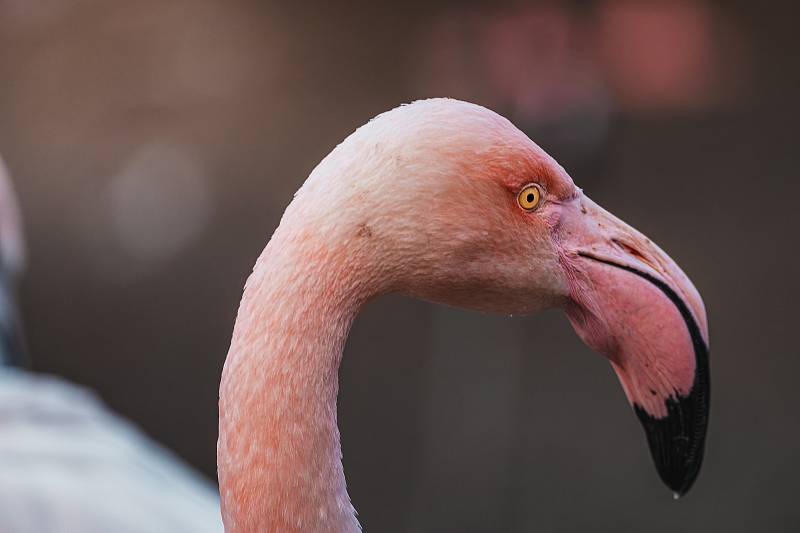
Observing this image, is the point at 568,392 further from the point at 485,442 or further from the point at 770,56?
the point at 770,56

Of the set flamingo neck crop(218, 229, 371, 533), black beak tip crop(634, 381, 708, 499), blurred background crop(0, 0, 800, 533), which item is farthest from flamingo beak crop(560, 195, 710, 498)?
blurred background crop(0, 0, 800, 533)

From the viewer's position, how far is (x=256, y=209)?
4672 mm

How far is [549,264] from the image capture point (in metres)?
1.12

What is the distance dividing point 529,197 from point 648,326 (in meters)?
0.18

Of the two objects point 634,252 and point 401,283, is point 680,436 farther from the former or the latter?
point 401,283

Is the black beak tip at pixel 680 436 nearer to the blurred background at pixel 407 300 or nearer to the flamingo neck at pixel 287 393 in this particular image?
the flamingo neck at pixel 287 393

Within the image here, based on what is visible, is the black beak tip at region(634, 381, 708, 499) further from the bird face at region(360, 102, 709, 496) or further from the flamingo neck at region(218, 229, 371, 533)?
the flamingo neck at region(218, 229, 371, 533)

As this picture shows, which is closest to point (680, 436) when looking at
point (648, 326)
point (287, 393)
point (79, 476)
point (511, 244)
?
point (648, 326)

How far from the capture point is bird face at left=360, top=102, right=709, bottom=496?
1.04m

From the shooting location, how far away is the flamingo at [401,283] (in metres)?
1.02

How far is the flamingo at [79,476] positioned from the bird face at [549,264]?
1.16 m

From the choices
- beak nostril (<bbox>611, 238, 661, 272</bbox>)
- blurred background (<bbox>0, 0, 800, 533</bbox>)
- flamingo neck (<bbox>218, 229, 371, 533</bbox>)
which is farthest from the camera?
blurred background (<bbox>0, 0, 800, 533</bbox>)

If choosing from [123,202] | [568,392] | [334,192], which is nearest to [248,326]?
[334,192]

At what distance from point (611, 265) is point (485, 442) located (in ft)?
10.9
